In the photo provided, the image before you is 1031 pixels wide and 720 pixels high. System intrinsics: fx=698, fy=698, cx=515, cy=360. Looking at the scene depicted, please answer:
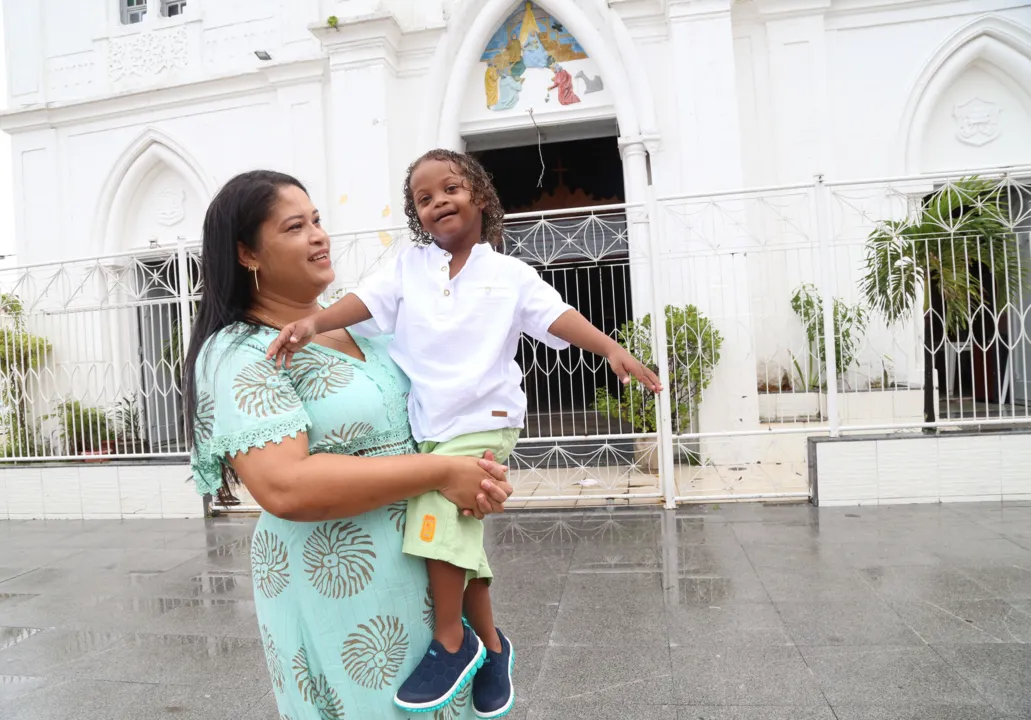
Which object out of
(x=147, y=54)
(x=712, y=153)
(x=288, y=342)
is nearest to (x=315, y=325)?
(x=288, y=342)

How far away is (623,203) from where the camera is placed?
8250 millimetres

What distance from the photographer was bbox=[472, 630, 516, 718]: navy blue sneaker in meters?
1.41

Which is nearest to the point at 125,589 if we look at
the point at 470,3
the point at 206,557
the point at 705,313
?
the point at 206,557

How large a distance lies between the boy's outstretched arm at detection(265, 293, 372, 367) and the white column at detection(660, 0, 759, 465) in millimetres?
6298

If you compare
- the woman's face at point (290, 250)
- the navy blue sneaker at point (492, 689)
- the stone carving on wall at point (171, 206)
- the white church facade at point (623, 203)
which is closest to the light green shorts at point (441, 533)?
the navy blue sneaker at point (492, 689)

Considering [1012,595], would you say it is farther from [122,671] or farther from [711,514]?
[122,671]

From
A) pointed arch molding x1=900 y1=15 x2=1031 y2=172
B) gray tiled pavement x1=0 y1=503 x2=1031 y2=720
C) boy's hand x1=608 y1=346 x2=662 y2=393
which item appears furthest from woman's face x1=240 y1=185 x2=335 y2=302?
pointed arch molding x1=900 y1=15 x2=1031 y2=172

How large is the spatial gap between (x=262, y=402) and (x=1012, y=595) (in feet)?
12.8

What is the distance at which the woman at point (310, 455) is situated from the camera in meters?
1.20

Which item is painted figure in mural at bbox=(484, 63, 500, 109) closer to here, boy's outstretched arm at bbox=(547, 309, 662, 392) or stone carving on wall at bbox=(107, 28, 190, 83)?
stone carving on wall at bbox=(107, 28, 190, 83)

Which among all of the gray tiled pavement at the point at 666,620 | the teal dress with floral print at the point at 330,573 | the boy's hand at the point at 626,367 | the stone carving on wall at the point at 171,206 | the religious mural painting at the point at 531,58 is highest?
the religious mural painting at the point at 531,58

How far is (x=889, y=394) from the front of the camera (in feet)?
23.5

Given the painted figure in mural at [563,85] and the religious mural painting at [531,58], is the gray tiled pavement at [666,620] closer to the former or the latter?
the painted figure in mural at [563,85]

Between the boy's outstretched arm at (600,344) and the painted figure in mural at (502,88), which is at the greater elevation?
the painted figure in mural at (502,88)
